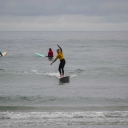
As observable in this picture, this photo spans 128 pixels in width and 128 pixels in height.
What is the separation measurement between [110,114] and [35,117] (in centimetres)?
245

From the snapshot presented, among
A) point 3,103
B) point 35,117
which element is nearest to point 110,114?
point 35,117

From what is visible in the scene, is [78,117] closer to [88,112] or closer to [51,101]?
[88,112]

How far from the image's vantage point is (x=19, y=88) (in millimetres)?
16328

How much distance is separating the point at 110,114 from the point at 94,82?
7769 mm

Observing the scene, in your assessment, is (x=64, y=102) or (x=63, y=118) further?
(x=64, y=102)

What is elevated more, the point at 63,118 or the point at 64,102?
the point at 64,102

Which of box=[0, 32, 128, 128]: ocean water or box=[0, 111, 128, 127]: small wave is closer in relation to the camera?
box=[0, 111, 128, 127]: small wave

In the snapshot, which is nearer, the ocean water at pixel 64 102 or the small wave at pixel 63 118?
the small wave at pixel 63 118

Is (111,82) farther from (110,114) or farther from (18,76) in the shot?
(110,114)

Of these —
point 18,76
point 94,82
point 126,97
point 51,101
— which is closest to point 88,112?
point 51,101

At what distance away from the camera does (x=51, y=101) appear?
13.4m

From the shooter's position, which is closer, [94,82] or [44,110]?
[44,110]

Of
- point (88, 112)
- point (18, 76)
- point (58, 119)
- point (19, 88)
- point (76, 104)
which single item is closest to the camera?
point (58, 119)

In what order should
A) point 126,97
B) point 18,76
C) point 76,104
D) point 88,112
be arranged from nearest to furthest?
point 88,112, point 76,104, point 126,97, point 18,76
